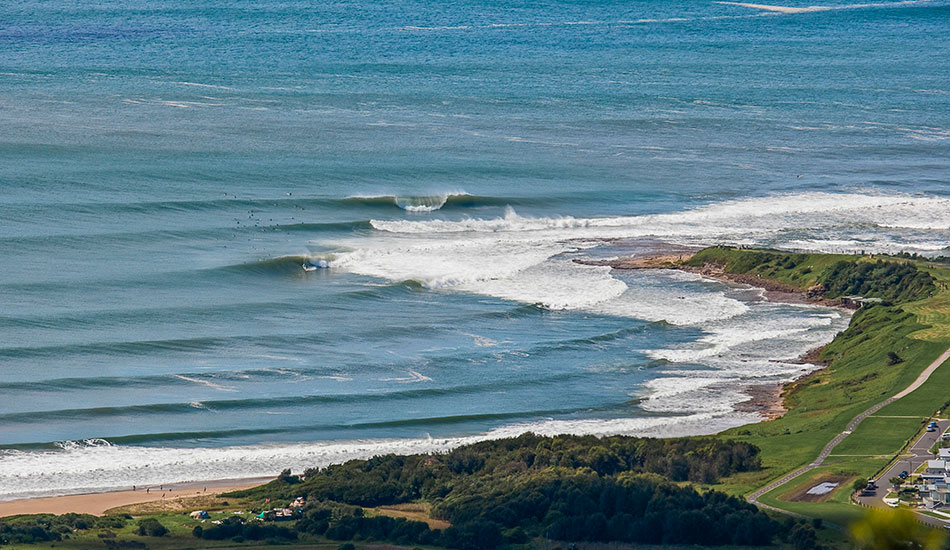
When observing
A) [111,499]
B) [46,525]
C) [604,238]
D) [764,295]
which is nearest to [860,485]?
[111,499]

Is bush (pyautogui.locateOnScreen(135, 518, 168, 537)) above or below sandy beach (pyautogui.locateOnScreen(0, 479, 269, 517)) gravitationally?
above

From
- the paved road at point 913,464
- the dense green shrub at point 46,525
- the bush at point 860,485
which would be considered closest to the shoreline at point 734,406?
the dense green shrub at point 46,525

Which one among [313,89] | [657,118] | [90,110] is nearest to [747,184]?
[657,118]

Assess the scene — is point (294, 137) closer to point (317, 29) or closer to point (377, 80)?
point (377, 80)

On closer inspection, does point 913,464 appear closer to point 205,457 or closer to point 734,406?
point 734,406

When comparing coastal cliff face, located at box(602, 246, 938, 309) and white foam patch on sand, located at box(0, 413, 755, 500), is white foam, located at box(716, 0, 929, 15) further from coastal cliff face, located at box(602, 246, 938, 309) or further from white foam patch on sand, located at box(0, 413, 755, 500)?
white foam patch on sand, located at box(0, 413, 755, 500)

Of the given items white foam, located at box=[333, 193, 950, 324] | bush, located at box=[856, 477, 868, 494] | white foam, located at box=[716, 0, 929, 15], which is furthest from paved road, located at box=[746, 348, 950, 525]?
white foam, located at box=[716, 0, 929, 15]
